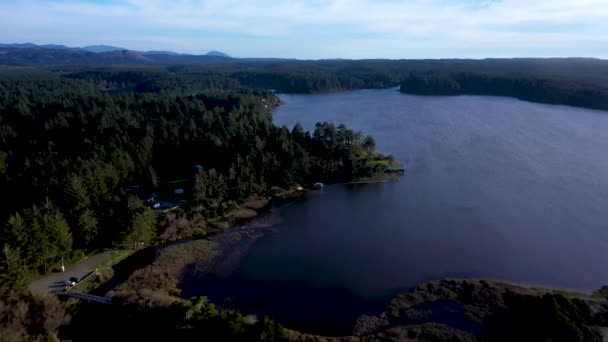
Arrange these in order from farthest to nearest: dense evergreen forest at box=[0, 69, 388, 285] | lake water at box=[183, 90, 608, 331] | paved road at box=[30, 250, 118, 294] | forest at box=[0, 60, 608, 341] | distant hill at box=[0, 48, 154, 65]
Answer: distant hill at box=[0, 48, 154, 65] → dense evergreen forest at box=[0, 69, 388, 285] → lake water at box=[183, 90, 608, 331] → paved road at box=[30, 250, 118, 294] → forest at box=[0, 60, 608, 341]

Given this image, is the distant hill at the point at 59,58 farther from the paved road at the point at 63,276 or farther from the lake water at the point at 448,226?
the paved road at the point at 63,276

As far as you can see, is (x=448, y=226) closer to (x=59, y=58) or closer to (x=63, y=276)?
(x=63, y=276)

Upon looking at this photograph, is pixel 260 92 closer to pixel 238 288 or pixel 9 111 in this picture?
pixel 9 111

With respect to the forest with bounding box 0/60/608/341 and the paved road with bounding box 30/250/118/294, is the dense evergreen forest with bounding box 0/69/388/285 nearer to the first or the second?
the forest with bounding box 0/60/608/341

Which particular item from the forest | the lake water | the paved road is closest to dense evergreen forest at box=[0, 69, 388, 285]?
the forest

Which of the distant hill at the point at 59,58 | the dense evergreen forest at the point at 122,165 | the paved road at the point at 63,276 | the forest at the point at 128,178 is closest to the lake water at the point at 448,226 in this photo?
the forest at the point at 128,178

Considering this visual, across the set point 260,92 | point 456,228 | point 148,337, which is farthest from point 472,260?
point 260,92
